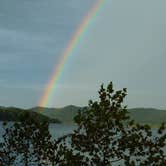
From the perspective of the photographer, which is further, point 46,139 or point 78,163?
point 46,139

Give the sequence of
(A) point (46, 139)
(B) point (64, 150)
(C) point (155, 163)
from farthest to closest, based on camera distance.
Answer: (A) point (46, 139), (B) point (64, 150), (C) point (155, 163)

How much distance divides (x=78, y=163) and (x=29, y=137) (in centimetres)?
471

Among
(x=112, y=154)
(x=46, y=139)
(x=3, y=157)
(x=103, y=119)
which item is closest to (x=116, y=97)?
(x=103, y=119)

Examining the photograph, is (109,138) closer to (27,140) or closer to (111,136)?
(111,136)

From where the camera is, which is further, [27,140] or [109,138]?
[27,140]

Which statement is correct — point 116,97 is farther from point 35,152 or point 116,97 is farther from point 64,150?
point 35,152

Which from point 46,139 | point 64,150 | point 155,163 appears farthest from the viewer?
point 46,139

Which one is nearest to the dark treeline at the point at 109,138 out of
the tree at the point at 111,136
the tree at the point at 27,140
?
the tree at the point at 111,136

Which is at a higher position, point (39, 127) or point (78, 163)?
point (39, 127)

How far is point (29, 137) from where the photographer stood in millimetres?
23766

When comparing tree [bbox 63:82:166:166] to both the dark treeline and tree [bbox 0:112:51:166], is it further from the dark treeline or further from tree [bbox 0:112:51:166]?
tree [bbox 0:112:51:166]

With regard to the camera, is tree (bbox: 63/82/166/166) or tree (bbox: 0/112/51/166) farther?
tree (bbox: 0/112/51/166)

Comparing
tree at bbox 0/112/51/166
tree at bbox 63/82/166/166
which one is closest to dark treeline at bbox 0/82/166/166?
tree at bbox 63/82/166/166

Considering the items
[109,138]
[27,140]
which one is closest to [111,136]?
[109,138]
